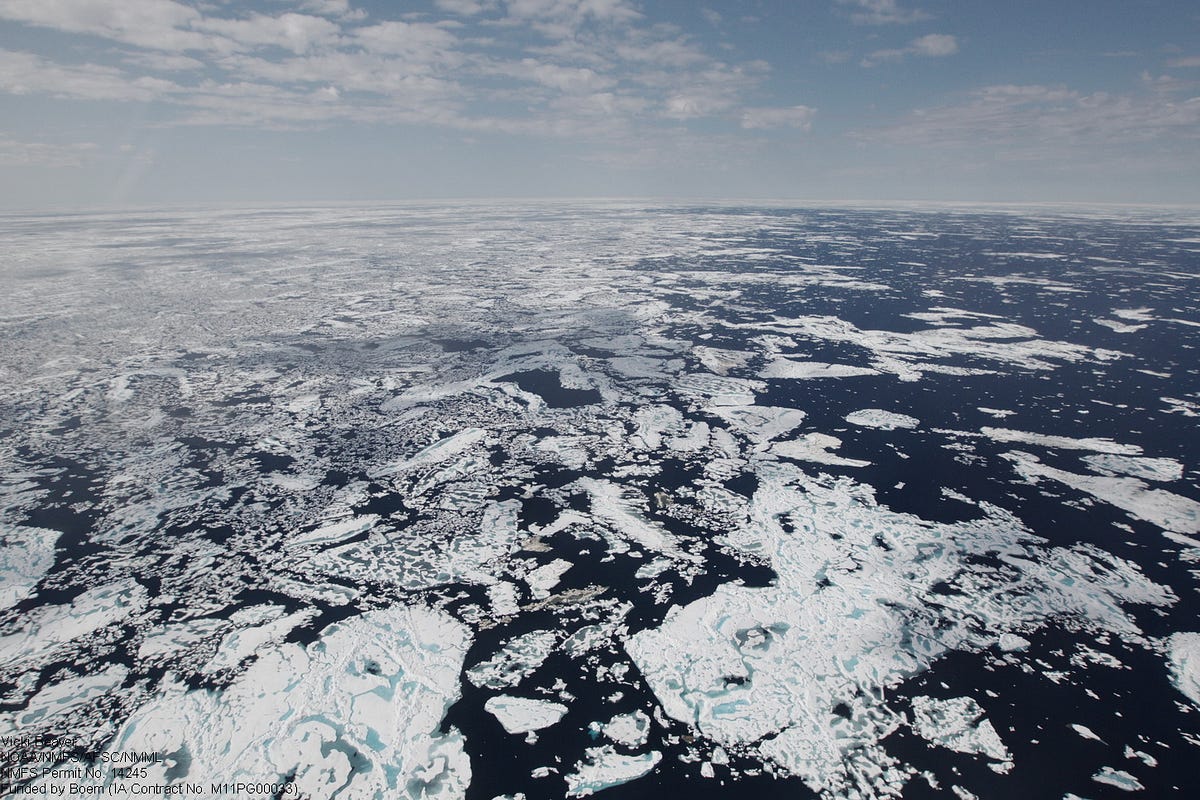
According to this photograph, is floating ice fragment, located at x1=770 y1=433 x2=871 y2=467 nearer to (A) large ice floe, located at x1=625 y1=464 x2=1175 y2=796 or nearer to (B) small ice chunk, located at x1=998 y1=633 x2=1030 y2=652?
(A) large ice floe, located at x1=625 y1=464 x2=1175 y2=796

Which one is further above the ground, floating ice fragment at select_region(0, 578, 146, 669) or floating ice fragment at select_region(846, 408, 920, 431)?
floating ice fragment at select_region(846, 408, 920, 431)

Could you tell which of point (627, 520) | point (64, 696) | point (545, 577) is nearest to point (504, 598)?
point (545, 577)

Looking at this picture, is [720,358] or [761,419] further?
[720,358]

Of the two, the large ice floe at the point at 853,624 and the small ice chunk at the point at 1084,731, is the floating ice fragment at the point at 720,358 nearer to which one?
the large ice floe at the point at 853,624

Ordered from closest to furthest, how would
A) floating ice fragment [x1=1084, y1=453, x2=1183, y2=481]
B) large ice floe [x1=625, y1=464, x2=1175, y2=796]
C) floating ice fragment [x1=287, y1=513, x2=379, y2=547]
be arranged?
large ice floe [x1=625, y1=464, x2=1175, y2=796] < floating ice fragment [x1=287, y1=513, x2=379, y2=547] < floating ice fragment [x1=1084, y1=453, x2=1183, y2=481]

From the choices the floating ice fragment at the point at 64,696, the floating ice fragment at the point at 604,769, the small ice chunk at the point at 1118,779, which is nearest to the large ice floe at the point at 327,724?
the floating ice fragment at the point at 64,696

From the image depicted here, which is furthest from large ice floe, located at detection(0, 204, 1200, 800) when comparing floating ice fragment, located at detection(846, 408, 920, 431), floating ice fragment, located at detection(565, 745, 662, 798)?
floating ice fragment, located at detection(846, 408, 920, 431)

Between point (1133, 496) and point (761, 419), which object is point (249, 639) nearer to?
point (761, 419)

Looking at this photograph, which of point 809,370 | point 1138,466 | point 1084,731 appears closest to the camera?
point 1084,731

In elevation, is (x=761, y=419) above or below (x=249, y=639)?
above
